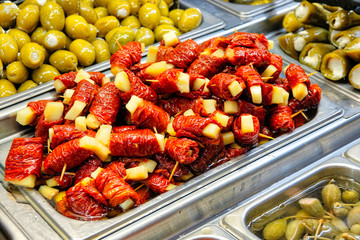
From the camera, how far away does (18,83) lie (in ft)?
9.36

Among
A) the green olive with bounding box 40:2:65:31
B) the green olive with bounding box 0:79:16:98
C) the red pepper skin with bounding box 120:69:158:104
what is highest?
the green olive with bounding box 40:2:65:31

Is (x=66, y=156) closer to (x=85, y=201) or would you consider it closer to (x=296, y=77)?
(x=85, y=201)

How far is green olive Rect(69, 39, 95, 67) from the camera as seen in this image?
2.94m

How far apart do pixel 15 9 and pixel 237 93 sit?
175cm

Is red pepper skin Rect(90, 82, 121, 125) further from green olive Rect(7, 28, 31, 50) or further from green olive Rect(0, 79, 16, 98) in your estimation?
green olive Rect(7, 28, 31, 50)

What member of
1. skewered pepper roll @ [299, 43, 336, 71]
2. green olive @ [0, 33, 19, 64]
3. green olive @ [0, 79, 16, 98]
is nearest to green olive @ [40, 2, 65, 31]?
green olive @ [0, 33, 19, 64]

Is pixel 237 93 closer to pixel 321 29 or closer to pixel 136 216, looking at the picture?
pixel 136 216

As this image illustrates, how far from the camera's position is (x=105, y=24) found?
10.6 ft

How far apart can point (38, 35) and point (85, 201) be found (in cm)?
149

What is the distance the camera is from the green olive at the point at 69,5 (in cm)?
307

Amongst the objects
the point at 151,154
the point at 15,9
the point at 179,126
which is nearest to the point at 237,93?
the point at 179,126

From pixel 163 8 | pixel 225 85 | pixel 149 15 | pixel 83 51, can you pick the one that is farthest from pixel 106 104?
pixel 163 8

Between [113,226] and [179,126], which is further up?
[179,126]

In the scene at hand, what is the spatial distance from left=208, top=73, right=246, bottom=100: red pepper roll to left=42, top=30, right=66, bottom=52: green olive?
3.91 ft
